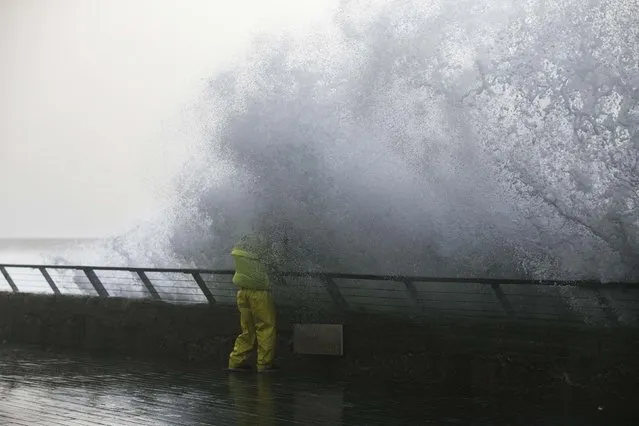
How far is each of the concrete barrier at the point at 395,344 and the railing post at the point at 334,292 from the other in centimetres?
12

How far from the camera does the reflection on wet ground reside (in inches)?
283

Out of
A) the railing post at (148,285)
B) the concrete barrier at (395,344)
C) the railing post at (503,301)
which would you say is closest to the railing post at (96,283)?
the concrete barrier at (395,344)

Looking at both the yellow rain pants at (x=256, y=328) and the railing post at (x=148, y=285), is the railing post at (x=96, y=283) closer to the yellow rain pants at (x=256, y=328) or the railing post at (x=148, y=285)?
the railing post at (x=148, y=285)

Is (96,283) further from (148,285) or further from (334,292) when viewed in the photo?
(334,292)

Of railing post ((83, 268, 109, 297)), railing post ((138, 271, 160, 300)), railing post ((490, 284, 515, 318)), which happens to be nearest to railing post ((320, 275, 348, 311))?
railing post ((490, 284, 515, 318))

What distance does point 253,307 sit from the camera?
392 inches

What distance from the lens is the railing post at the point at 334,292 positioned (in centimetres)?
985

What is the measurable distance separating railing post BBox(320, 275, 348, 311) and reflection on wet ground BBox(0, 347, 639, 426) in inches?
31.6

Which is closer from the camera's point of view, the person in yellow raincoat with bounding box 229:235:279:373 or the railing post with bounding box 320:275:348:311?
the railing post with bounding box 320:275:348:311

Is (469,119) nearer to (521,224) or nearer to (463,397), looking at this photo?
(521,224)

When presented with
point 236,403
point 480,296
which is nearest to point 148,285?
point 480,296

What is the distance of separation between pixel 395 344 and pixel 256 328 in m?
1.49

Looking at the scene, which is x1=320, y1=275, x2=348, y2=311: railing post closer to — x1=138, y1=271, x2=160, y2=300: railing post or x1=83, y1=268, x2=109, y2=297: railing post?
x1=138, y1=271, x2=160, y2=300: railing post

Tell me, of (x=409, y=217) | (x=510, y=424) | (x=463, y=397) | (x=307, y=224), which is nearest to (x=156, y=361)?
(x=307, y=224)
